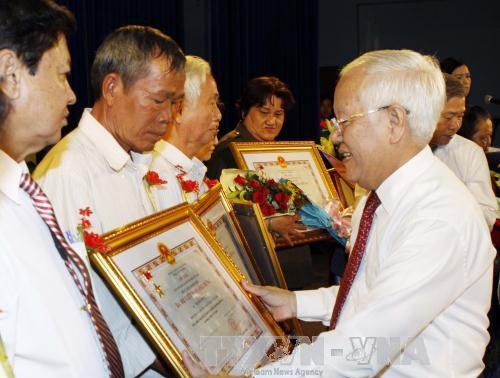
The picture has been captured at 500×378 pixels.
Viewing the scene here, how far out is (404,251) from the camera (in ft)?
4.72

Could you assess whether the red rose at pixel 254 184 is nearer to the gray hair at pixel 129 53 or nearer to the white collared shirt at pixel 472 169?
the gray hair at pixel 129 53

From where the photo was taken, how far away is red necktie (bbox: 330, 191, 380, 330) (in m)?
1.74

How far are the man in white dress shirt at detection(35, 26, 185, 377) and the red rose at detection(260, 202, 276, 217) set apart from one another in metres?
0.85

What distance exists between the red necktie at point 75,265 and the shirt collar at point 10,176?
2 cm

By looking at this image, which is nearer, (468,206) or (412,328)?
(412,328)

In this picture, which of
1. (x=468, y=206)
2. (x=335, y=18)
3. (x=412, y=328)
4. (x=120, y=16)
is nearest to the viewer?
(x=412, y=328)

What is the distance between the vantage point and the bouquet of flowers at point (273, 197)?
2.81 meters

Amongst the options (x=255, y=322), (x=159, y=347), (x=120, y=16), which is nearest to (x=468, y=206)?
(x=255, y=322)

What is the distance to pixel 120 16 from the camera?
4.89 m

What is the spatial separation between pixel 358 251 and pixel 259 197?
1099mm

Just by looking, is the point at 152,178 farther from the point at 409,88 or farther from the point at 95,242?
the point at 409,88

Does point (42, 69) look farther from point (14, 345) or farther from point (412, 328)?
point (412, 328)

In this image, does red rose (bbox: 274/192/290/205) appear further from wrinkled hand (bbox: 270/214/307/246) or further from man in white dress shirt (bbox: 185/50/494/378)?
man in white dress shirt (bbox: 185/50/494/378)

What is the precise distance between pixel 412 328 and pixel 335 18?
838cm
